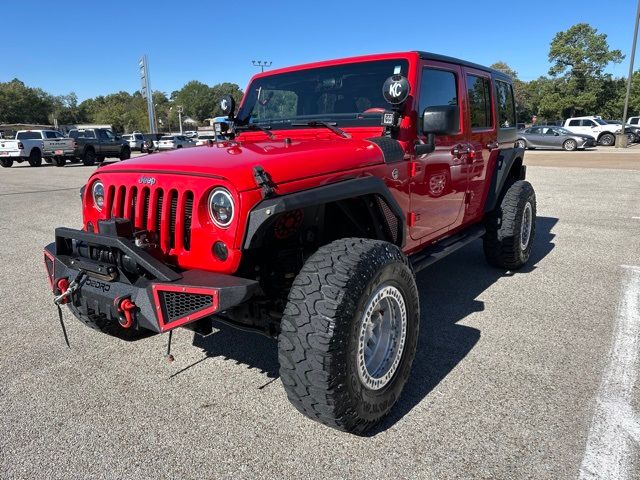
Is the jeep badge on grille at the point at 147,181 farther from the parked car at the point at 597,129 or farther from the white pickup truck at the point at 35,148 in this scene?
the parked car at the point at 597,129

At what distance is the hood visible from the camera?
2422 mm

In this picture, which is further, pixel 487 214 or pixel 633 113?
pixel 633 113

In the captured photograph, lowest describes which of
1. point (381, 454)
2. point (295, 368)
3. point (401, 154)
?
point (381, 454)

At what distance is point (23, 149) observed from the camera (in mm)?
21719

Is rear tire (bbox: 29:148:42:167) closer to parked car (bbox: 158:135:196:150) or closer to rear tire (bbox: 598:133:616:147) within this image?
parked car (bbox: 158:135:196:150)

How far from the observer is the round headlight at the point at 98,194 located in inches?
118

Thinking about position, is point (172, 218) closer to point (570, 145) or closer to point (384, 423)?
point (384, 423)

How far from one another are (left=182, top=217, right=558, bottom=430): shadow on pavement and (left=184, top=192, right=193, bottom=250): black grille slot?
108cm

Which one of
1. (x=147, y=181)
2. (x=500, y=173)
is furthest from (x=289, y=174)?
(x=500, y=173)

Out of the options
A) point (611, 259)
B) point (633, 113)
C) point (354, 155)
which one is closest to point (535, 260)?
point (611, 259)

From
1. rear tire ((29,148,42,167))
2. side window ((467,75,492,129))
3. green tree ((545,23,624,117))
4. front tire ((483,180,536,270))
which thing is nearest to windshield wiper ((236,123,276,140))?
side window ((467,75,492,129))

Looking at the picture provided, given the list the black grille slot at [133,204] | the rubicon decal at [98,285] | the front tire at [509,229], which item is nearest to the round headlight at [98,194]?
the black grille slot at [133,204]

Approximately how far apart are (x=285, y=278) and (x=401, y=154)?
1.13m

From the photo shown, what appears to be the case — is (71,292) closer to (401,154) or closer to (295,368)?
(295,368)
